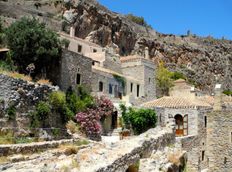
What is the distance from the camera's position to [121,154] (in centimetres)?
1158

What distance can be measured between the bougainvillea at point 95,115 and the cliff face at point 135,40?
2564 centimetres

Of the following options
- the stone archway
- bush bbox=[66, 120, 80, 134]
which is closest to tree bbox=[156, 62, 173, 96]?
the stone archway

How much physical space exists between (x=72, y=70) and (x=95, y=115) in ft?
13.2

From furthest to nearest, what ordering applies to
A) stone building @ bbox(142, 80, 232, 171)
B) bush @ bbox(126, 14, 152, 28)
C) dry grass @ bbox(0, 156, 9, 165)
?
1. bush @ bbox(126, 14, 152, 28)
2. stone building @ bbox(142, 80, 232, 171)
3. dry grass @ bbox(0, 156, 9, 165)

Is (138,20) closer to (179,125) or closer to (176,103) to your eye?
(176,103)

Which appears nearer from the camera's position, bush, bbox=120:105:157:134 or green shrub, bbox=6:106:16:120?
green shrub, bbox=6:106:16:120

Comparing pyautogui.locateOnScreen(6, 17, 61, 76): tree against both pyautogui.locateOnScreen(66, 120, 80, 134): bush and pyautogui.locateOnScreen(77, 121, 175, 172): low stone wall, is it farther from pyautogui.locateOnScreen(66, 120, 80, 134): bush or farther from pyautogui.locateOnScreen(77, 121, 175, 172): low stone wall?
pyautogui.locateOnScreen(77, 121, 175, 172): low stone wall

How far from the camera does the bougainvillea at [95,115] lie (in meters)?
27.6

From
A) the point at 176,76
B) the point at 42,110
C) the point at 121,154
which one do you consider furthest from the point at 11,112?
the point at 176,76

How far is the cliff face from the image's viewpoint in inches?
2322

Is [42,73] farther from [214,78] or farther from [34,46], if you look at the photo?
[214,78]

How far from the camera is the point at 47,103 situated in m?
23.7

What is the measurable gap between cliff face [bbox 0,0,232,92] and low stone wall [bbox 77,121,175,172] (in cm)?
4016

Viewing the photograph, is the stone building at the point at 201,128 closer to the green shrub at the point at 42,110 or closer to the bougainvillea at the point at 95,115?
the bougainvillea at the point at 95,115
